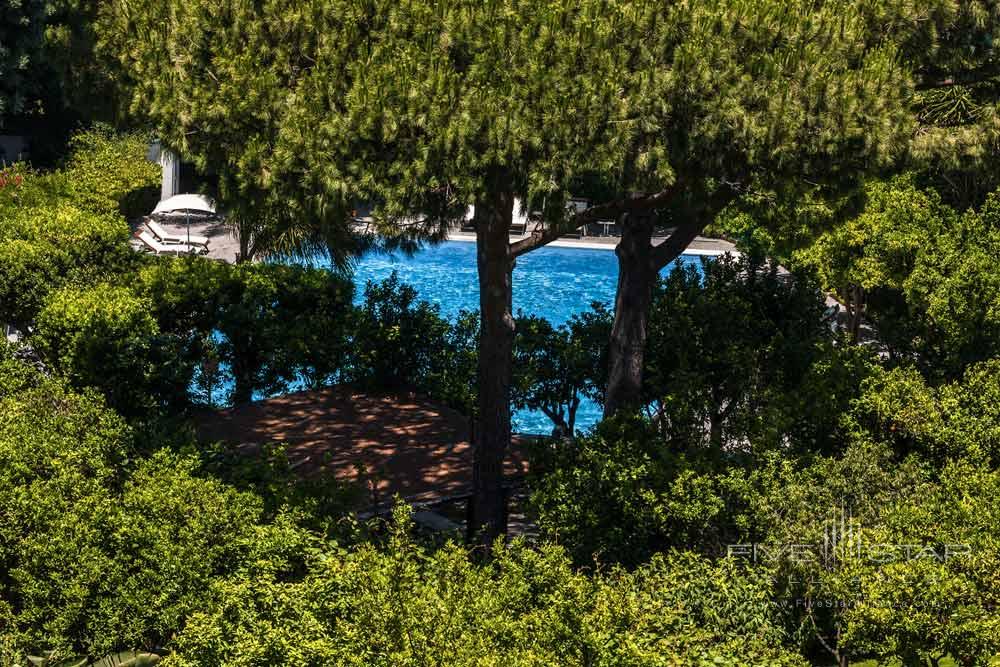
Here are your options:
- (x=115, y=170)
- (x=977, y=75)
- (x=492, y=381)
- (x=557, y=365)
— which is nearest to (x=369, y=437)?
(x=557, y=365)

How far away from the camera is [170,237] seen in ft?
Result: 124

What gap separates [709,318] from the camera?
16922 millimetres

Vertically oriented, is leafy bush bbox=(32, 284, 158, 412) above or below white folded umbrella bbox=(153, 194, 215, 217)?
below

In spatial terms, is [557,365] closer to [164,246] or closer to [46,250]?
[46,250]

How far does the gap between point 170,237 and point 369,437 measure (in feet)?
74.9

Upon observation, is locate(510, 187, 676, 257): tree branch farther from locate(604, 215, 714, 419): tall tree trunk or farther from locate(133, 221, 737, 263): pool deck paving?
locate(133, 221, 737, 263): pool deck paving

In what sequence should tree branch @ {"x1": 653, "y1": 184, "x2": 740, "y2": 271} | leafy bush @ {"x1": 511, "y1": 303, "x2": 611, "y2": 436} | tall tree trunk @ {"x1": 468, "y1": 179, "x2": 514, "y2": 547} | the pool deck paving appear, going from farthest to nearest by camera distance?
1. the pool deck paving
2. leafy bush @ {"x1": 511, "y1": 303, "x2": 611, "y2": 436}
3. tree branch @ {"x1": 653, "y1": 184, "x2": 740, "y2": 271}
4. tall tree trunk @ {"x1": 468, "y1": 179, "x2": 514, "y2": 547}

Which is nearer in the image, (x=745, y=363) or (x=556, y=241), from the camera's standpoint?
(x=745, y=363)

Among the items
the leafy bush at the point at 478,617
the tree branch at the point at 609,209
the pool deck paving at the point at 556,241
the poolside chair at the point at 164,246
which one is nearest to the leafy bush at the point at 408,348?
the tree branch at the point at 609,209

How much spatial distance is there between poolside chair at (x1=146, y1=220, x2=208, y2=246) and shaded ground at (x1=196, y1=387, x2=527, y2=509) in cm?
1954

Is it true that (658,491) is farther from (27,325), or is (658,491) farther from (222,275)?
(27,325)

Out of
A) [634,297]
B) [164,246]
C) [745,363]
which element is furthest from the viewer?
[164,246]

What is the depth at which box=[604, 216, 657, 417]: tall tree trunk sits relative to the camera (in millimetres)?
16047

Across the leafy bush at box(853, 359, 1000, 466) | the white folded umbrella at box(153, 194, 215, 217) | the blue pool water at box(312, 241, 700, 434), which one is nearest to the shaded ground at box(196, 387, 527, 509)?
the leafy bush at box(853, 359, 1000, 466)
